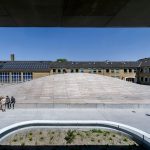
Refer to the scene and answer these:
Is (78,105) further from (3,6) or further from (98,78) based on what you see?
(3,6)

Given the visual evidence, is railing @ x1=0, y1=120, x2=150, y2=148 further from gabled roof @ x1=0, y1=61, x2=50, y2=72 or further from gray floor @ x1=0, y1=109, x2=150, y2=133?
gabled roof @ x1=0, y1=61, x2=50, y2=72

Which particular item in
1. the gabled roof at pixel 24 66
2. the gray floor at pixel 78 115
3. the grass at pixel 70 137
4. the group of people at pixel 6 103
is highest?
the gabled roof at pixel 24 66

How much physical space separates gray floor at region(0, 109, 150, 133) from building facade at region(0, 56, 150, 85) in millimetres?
37367

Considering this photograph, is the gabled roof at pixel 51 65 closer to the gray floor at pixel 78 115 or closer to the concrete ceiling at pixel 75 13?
the gray floor at pixel 78 115

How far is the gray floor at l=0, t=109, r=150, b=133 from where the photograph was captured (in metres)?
19.1

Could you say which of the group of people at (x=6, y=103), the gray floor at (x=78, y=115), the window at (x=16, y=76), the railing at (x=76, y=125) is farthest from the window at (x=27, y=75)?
the railing at (x=76, y=125)

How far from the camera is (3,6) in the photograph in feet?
14.8

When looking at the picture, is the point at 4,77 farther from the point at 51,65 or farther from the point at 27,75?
the point at 51,65

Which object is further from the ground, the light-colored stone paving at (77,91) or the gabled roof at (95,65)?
the gabled roof at (95,65)

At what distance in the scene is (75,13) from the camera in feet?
16.2

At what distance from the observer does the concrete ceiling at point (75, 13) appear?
4.37m

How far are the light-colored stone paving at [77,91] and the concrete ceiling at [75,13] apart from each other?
2283 centimetres

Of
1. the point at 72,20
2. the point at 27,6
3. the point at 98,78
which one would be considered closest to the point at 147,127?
the point at 72,20

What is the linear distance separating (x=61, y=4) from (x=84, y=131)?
11530 millimetres
